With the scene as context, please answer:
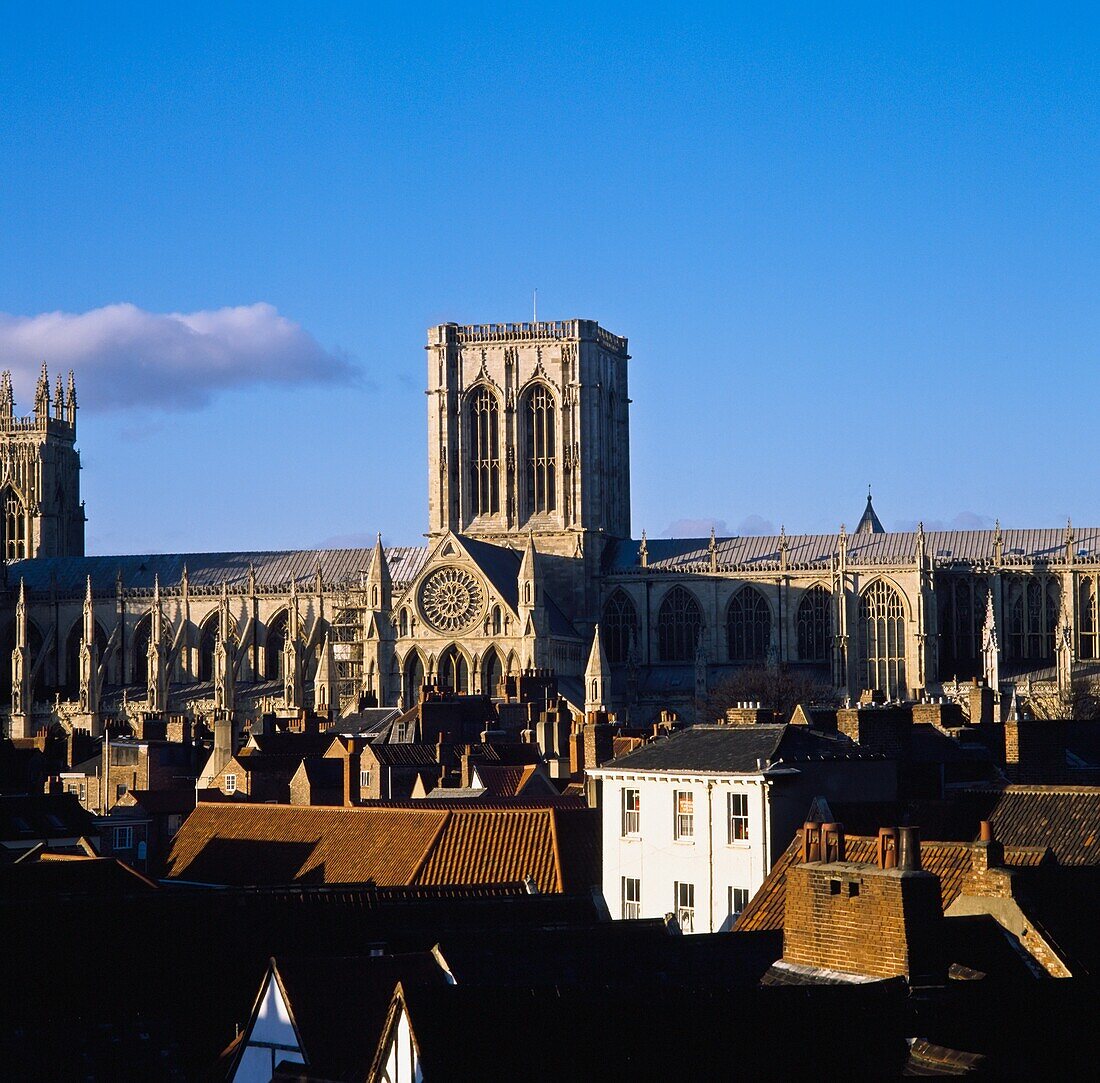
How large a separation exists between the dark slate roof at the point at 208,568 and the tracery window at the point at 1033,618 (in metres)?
30.1

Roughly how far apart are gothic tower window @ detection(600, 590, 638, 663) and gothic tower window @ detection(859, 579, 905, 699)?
38.7 ft

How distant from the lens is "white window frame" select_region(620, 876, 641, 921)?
121 ft

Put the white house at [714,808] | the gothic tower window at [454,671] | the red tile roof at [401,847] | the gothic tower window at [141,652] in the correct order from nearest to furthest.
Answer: the white house at [714,808] → the red tile roof at [401,847] → the gothic tower window at [454,671] → the gothic tower window at [141,652]

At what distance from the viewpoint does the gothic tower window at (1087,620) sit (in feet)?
387

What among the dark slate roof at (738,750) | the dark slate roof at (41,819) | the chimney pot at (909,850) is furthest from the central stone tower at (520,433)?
the chimney pot at (909,850)

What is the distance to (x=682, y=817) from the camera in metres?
36.8

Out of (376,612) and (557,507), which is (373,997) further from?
(557,507)

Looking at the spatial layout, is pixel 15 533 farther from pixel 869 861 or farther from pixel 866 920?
pixel 866 920

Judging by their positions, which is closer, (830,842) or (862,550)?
(830,842)

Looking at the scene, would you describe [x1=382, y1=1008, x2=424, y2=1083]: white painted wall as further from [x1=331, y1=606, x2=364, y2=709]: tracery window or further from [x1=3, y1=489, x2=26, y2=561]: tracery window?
[x1=3, y1=489, x2=26, y2=561]: tracery window

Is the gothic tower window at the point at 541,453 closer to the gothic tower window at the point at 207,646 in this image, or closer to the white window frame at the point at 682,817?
the gothic tower window at the point at 207,646

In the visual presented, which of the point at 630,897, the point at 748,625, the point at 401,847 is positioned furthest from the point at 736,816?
the point at 748,625

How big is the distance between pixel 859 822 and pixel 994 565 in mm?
89138

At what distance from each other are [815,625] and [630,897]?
85.3m
